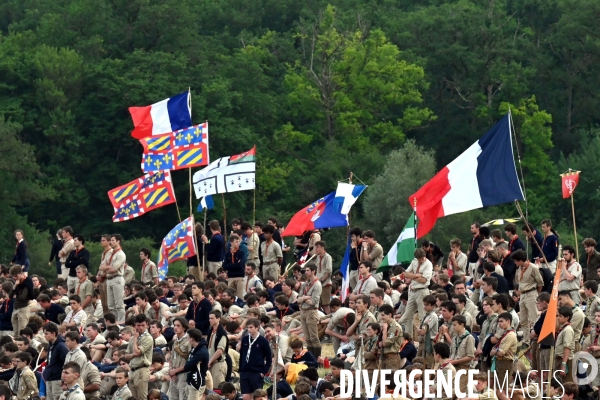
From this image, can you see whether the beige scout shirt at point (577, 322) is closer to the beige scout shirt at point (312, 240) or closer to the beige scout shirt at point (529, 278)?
the beige scout shirt at point (529, 278)

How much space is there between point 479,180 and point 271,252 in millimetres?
6073

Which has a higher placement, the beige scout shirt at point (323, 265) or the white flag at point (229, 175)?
the white flag at point (229, 175)

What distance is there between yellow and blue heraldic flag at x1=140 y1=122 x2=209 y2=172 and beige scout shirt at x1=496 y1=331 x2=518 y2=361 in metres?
11.4

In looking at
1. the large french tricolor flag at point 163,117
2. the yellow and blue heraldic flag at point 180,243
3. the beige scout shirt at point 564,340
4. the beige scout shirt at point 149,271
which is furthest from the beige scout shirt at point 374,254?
the large french tricolor flag at point 163,117

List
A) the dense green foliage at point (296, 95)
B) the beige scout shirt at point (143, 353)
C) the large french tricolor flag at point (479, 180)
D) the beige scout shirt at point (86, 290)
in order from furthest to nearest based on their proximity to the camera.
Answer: the dense green foliage at point (296, 95) < the beige scout shirt at point (86, 290) < the large french tricolor flag at point (479, 180) < the beige scout shirt at point (143, 353)

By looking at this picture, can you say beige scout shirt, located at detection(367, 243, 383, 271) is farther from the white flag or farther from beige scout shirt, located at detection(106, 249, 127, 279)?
beige scout shirt, located at detection(106, 249, 127, 279)

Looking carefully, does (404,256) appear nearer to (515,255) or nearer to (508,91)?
(515,255)

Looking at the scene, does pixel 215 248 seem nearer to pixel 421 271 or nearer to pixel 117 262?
pixel 117 262

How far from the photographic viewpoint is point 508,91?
66.7 m

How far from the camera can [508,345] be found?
2095cm

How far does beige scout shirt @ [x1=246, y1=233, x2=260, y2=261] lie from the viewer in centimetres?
2978

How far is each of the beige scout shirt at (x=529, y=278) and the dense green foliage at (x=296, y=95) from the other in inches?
1239

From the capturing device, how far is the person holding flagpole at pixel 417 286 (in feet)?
79.2

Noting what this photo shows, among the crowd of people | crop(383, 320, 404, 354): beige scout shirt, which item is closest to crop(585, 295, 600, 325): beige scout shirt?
the crowd of people
